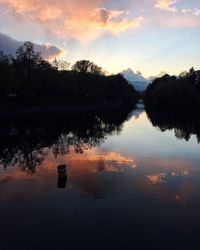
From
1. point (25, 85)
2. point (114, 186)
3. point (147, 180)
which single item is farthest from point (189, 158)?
point (25, 85)

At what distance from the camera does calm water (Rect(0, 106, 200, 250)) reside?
1797 centimetres

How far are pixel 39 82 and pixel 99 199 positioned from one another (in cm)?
9309

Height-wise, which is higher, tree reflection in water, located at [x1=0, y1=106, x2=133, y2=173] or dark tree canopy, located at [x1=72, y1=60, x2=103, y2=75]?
dark tree canopy, located at [x1=72, y1=60, x2=103, y2=75]

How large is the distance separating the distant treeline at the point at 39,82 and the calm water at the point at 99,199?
189ft

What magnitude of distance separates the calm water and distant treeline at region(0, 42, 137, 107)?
5748 centimetres

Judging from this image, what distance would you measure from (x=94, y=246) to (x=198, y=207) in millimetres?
8691

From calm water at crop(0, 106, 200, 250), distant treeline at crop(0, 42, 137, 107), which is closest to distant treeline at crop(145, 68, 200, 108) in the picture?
distant treeline at crop(0, 42, 137, 107)

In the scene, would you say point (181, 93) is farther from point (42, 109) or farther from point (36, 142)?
point (36, 142)

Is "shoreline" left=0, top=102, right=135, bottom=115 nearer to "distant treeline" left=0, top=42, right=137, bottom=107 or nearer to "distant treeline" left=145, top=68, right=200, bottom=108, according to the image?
"distant treeline" left=0, top=42, right=137, bottom=107

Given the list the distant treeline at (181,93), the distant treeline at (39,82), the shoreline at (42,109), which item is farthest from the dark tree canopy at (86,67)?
the distant treeline at (181,93)

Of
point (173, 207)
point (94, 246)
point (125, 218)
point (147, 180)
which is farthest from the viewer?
point (147, 180)

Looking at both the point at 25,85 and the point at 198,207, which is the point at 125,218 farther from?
the point at 25,85

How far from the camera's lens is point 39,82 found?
113m

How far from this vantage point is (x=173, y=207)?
22766 mm
